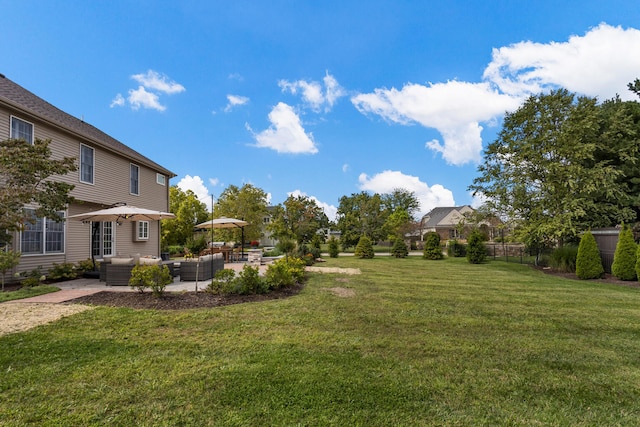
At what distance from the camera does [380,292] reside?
8164 millimetres

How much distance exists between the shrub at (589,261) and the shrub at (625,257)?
1.53 ft

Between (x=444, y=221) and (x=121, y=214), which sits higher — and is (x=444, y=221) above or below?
above

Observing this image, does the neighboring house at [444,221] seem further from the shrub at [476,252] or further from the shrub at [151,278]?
the shrub at [151,278]

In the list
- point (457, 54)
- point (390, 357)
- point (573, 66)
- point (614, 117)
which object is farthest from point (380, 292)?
point (614, 117)

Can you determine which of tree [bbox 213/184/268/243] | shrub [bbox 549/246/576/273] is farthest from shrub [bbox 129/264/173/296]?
tree [bbox 213/184/268/243]

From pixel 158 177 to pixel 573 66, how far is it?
61.2ft

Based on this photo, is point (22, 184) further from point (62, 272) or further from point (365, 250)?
point (365, 250)

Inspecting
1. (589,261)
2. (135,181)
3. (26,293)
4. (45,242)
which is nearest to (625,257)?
(589,261)

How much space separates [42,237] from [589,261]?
18.9m

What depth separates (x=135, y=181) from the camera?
583 inches

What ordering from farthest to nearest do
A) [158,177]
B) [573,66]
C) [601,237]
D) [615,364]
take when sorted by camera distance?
[158,177] < [601,237] < [573,66] < [615,364]

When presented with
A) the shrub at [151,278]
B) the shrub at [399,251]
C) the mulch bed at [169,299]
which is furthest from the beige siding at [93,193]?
the shrub at [399,251]

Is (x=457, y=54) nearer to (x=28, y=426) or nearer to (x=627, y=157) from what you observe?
(x=627, y=157)

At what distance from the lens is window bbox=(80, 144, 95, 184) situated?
11.6 metres
